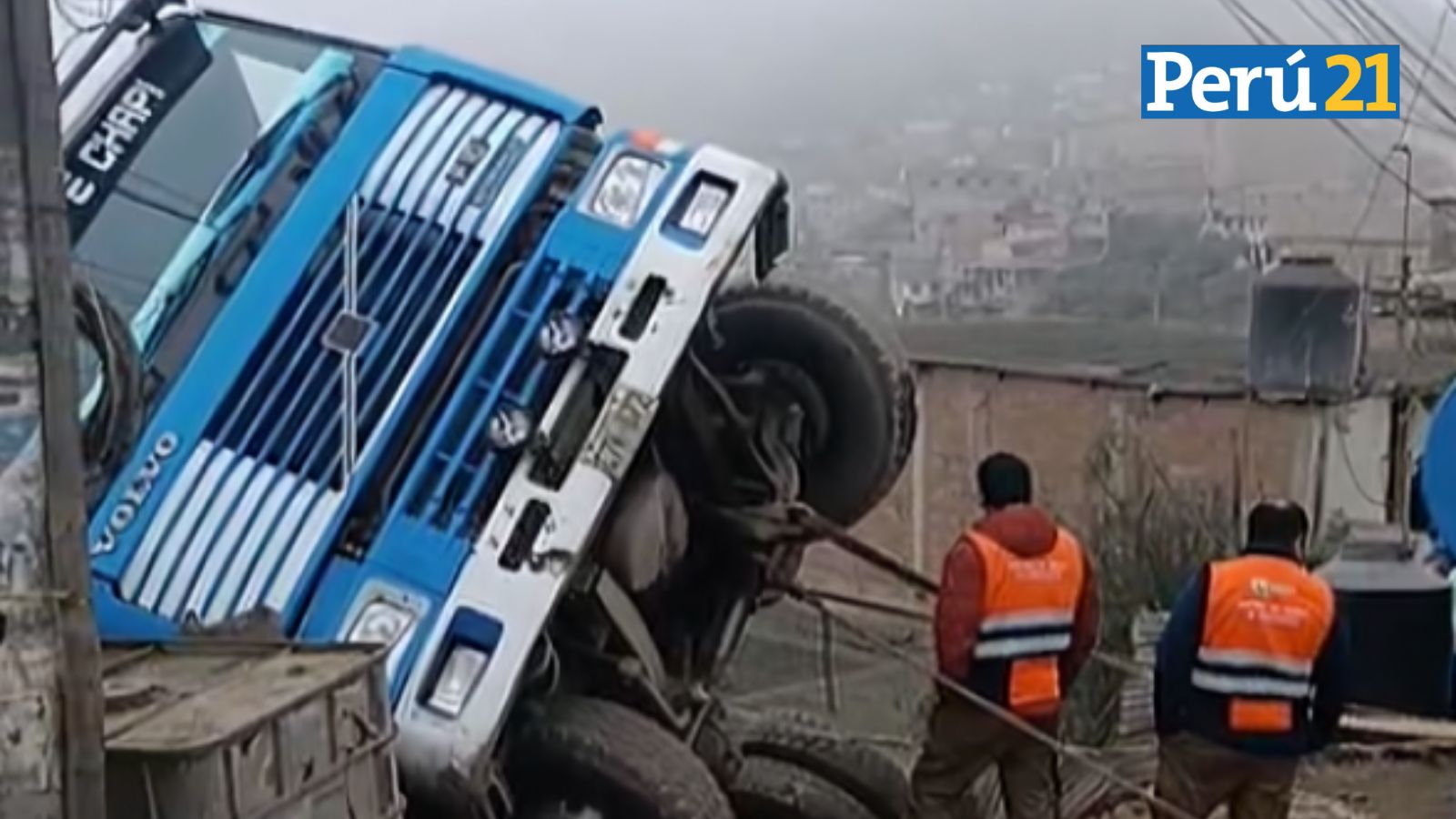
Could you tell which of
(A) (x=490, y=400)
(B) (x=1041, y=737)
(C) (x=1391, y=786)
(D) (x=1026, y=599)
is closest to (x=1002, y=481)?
(D) (x=1026, y=599)

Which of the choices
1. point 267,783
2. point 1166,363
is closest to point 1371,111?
point 1166,363

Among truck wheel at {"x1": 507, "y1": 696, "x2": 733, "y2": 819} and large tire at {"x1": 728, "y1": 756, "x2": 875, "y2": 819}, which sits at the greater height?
truck wheel at {"x1": 507, "y1": 696, "x2": 733, "y2": 819}

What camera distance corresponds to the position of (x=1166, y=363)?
1678 centimetres

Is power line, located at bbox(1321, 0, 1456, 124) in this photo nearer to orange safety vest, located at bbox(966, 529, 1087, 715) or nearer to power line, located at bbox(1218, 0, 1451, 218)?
power line, located at bbox(1218, 0, 1451, 218)

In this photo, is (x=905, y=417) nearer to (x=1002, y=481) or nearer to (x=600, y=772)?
(x=1002, y=481)

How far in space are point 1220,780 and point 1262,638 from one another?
15.2 inches

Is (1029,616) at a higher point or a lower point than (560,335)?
lower

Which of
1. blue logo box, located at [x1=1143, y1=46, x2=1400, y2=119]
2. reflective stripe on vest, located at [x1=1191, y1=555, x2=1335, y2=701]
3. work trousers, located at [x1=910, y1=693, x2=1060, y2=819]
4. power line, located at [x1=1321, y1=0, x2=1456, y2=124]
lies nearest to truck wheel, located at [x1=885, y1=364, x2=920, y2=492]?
work trousers, located at [x1=910, y1=693, x2=1060, y2=819]

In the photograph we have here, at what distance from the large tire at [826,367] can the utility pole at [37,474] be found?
2.95 meters

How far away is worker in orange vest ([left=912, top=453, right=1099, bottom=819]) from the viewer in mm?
4957

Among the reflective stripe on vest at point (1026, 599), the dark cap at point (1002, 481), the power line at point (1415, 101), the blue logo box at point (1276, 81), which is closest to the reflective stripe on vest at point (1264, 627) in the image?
the reflective stripe on vest at point (1026, 599)

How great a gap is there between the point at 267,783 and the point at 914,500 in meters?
11.9

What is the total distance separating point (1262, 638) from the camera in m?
4.73

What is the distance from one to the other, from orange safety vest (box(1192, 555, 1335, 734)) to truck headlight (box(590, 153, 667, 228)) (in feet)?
4.93
